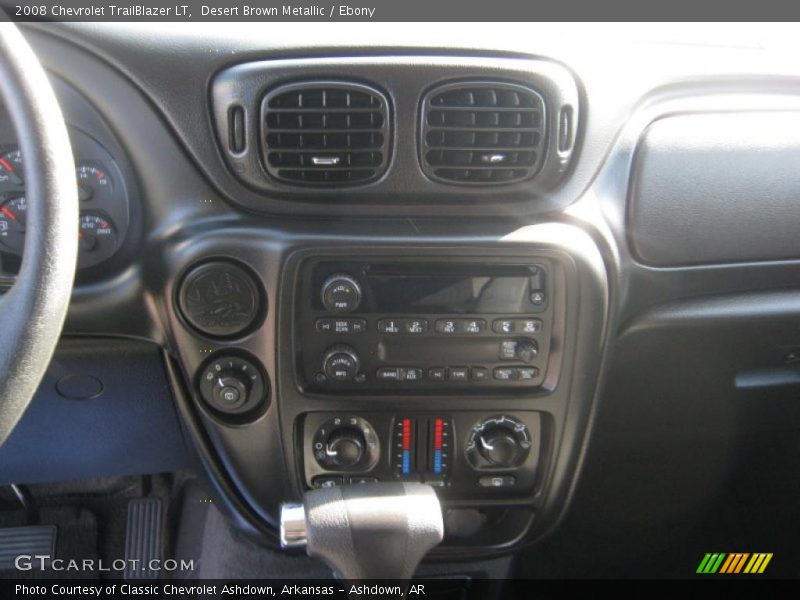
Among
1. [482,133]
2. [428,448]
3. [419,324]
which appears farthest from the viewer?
[428,448]

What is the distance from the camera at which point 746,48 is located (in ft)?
4.74

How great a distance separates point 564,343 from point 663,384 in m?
0.28

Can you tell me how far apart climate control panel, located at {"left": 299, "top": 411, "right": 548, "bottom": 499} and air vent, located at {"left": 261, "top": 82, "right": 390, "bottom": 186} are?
44 cm

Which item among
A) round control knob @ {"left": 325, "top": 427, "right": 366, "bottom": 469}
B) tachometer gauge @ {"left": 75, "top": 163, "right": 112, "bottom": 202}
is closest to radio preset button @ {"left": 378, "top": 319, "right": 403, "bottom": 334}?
round control knob @ {"left": 325, "top": 427, "right": 366, "bottom": 469}

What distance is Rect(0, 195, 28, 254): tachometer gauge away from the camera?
1.25 m

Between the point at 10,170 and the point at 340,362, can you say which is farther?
the point at 340,362

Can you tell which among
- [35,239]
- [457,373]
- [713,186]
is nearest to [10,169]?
[35,239]

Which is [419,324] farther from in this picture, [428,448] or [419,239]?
[428,448]

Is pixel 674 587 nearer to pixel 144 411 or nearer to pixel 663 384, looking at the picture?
pixel 663 384

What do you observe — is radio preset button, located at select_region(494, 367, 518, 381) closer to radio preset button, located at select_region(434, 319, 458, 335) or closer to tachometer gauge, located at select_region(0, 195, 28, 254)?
radio preset button, located at select_region(434, 319, 458, 335)

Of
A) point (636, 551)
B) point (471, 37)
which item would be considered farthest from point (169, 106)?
point (636, 551)

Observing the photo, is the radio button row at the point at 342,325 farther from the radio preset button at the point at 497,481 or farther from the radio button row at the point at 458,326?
the radio preset button at the point at 497,481

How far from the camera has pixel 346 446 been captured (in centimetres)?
142

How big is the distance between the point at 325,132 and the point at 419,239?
22 cm
